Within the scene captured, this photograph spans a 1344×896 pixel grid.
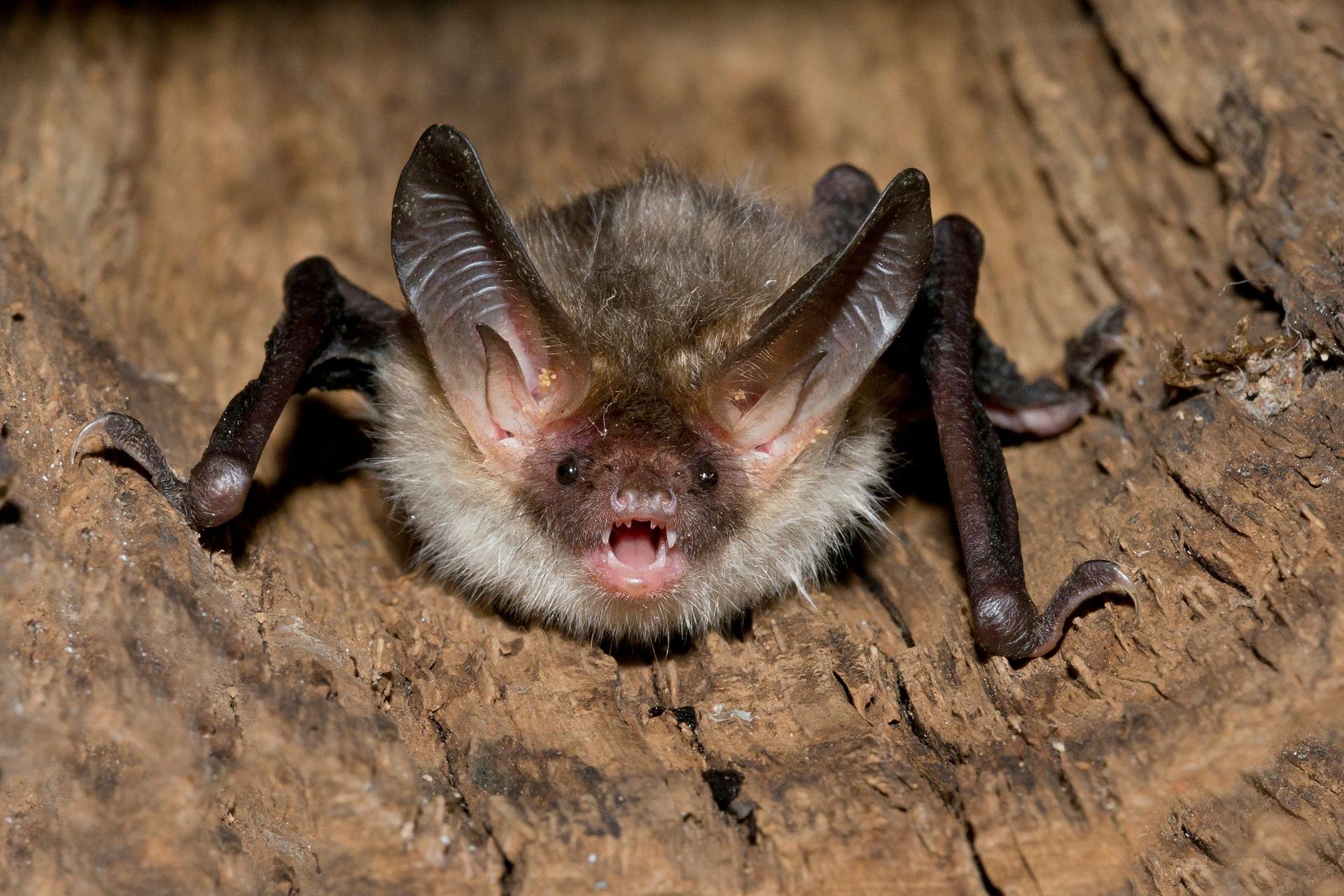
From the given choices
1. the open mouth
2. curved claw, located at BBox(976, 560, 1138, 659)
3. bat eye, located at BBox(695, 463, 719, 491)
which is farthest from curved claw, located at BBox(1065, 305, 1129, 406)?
the open mouth

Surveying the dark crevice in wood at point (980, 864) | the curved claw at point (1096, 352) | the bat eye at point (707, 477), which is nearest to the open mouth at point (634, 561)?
the bat eye at point (707, 477)

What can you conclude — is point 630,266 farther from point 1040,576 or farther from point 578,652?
point 1040,576

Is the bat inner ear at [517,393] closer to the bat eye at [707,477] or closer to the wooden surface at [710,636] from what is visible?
the bat eye at [707,477]

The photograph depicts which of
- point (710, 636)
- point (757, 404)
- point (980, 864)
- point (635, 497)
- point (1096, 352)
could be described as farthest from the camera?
point (1096, 352)

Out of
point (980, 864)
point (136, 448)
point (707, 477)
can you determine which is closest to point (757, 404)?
point (707, 477)

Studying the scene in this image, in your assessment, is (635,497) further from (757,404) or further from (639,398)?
(757,404)

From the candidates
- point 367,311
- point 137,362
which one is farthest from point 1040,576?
point 137,362

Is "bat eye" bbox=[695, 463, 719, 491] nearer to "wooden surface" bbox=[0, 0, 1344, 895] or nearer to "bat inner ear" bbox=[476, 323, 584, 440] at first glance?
"bat inner ear" bbox=[476, 323, 584, 440]
